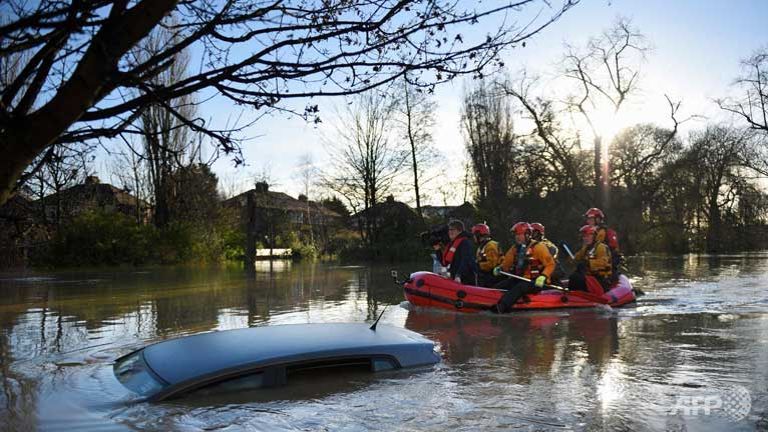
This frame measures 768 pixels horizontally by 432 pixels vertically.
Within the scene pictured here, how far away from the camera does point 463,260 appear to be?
14633mm

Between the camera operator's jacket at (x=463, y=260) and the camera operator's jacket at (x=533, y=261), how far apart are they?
0.81 metres

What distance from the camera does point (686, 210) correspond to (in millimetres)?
41781

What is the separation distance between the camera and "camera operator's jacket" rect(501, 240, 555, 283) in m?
13.7

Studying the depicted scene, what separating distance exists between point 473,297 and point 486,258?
1561 millimetres

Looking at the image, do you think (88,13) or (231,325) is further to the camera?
(231,325)

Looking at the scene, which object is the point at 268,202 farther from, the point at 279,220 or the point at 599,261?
the point at 599,261

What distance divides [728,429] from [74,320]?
36.4 feet

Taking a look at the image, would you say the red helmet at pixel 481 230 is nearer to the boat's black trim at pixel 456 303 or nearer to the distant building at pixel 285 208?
the boat's black trim at pixel 456 303

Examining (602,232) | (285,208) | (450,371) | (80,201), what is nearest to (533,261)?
(602,232)

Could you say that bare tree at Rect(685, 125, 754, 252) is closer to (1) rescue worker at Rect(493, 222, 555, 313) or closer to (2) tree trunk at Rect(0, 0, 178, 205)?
(1) rescue worker at Rect(493, 222, 555, 313)

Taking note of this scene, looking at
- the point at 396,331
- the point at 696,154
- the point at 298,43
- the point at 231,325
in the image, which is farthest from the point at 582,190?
the point at 298,43

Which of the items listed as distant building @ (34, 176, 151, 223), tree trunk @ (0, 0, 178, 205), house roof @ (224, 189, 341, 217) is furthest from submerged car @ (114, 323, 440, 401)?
house roof @ (224, 189, 341, 217)

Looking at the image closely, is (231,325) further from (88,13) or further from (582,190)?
(582,190)

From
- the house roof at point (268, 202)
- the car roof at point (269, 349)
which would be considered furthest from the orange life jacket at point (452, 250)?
the house roof at point (268, 202)
